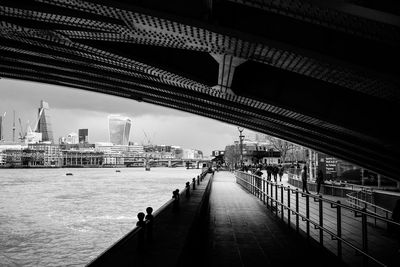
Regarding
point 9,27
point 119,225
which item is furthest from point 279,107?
point 119,225

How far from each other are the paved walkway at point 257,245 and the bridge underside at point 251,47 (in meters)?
3.06

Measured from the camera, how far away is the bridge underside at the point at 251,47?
5.06 m

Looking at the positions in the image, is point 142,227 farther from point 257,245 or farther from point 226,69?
point 226,69

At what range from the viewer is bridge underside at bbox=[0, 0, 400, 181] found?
5062 mm

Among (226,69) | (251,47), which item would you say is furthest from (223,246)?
(251,47)

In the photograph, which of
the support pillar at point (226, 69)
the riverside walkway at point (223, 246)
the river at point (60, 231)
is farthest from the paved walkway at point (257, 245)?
the river at point (60, 231)

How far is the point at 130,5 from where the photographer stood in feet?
16.9

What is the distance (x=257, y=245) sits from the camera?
8328mm

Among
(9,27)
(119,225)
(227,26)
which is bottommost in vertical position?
(119,225)

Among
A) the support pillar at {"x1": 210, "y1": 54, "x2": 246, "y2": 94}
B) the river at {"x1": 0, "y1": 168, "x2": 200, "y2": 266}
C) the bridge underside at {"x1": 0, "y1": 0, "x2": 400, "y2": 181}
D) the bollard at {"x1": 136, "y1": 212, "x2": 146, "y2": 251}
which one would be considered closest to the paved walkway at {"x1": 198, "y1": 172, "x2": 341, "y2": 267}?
the bollard at {"x1": 136, "y1": 212, "x2": 146, "y2": 251}

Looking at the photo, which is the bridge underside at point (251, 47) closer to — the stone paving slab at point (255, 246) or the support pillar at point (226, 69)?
the support pillar at point (226, 69)

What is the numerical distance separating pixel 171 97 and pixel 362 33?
33.4ft

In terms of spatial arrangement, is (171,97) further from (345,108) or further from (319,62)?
(319,62)

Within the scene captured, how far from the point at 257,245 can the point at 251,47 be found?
14.3 ft
